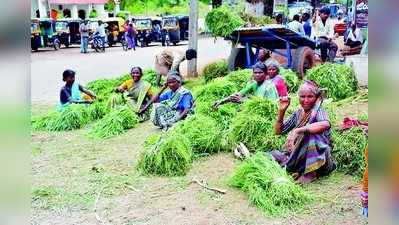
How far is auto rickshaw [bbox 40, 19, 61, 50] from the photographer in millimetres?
24312

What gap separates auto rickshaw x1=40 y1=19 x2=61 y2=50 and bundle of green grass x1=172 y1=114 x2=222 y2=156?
65.0 feet

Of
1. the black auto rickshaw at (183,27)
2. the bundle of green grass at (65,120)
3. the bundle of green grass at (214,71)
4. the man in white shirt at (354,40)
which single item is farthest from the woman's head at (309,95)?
the black auto rickshaw at (183,27)

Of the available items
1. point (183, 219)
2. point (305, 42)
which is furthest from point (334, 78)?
point (183, 219)

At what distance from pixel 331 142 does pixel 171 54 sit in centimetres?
447

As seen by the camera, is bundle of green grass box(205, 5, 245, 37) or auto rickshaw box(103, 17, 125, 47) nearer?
bundle of green grass box(205, 5, 245, 37)

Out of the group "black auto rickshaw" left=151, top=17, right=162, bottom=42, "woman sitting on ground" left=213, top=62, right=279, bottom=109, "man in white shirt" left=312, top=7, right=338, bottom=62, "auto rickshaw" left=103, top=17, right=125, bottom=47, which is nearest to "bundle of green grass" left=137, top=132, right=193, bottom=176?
"woman sitting on ground" left=213, top=62, right=279, bottom=109

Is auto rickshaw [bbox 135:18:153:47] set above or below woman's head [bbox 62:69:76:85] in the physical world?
above

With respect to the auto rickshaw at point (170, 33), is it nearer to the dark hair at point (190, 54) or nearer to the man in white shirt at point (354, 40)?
the man in white shirt at point (354, 40)

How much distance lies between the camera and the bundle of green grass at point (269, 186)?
13.3 ft

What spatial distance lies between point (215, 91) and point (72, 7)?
2678 centimetres

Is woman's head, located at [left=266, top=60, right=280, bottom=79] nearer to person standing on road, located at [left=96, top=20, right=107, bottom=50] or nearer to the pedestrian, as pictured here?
the pedestrian

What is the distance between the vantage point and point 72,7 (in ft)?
107

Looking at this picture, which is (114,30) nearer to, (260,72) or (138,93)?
(138,93)
